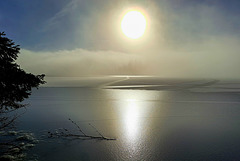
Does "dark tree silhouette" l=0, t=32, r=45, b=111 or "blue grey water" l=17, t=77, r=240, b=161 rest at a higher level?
"dark tree silhouette" l=0, t=32, r=45, b=111

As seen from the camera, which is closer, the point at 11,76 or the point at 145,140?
the point at 11,76

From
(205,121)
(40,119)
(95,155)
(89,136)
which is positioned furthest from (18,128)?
(205,121)

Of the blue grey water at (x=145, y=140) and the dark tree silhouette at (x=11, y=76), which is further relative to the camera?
the blue grey water at (x=145, y=140)

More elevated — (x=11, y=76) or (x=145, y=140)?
(x=11, y=76)

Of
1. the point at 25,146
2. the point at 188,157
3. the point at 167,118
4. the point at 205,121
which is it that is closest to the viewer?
the point at 188,157

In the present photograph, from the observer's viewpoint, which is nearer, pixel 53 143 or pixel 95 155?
pixel 95 155

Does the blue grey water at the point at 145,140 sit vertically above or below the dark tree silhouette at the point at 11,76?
below

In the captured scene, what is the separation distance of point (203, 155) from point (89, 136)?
6.68 m

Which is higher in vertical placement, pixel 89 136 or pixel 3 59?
pixel 3 59

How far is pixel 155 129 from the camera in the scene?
12.8 meters

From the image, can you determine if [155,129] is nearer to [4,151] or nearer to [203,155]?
[203,155]

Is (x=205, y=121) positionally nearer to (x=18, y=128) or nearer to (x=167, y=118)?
(x=167, y=118)

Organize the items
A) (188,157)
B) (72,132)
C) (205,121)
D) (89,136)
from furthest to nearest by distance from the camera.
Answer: (205,121)
(72,132)
(89,136)
(188,157)

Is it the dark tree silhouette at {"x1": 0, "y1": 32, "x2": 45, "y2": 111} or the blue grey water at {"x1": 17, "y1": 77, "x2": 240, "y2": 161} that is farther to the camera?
the blue grey water at {"x1": 17, "y1": 77, "x2": 240, "y2": 161}
